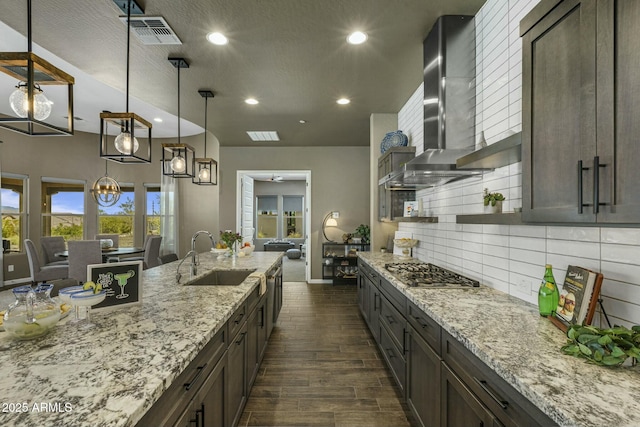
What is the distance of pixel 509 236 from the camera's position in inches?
76.4

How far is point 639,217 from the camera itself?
858 millimetres

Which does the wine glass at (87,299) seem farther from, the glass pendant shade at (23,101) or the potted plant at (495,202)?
the potted plant at (495,202)

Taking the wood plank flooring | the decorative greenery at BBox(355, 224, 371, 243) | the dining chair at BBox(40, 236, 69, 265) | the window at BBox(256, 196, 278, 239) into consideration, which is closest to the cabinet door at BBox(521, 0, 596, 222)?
the wood plank flooring

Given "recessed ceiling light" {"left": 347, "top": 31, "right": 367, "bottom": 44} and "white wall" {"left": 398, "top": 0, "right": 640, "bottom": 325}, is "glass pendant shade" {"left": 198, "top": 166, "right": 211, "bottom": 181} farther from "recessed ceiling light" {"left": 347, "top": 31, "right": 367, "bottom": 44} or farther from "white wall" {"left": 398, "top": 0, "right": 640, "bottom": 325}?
"white wall" {"left": 398, "top": 0, "right": 640, "bottom": 325}

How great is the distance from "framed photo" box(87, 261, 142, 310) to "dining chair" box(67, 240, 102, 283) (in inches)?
146

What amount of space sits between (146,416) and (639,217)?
155cm

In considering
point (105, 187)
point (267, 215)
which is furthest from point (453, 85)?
point (267, 215)

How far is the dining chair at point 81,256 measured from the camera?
4.42 meters

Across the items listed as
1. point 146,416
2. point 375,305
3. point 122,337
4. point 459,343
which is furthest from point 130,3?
point 375,305

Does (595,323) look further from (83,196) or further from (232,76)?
(83,196)

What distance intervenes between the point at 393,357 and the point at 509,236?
1.34 metres

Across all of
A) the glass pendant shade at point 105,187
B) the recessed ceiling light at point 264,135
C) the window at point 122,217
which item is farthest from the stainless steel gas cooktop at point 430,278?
the window at point 122,217

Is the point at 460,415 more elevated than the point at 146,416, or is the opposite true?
the point at 146,416

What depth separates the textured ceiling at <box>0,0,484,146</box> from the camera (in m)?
2.21
